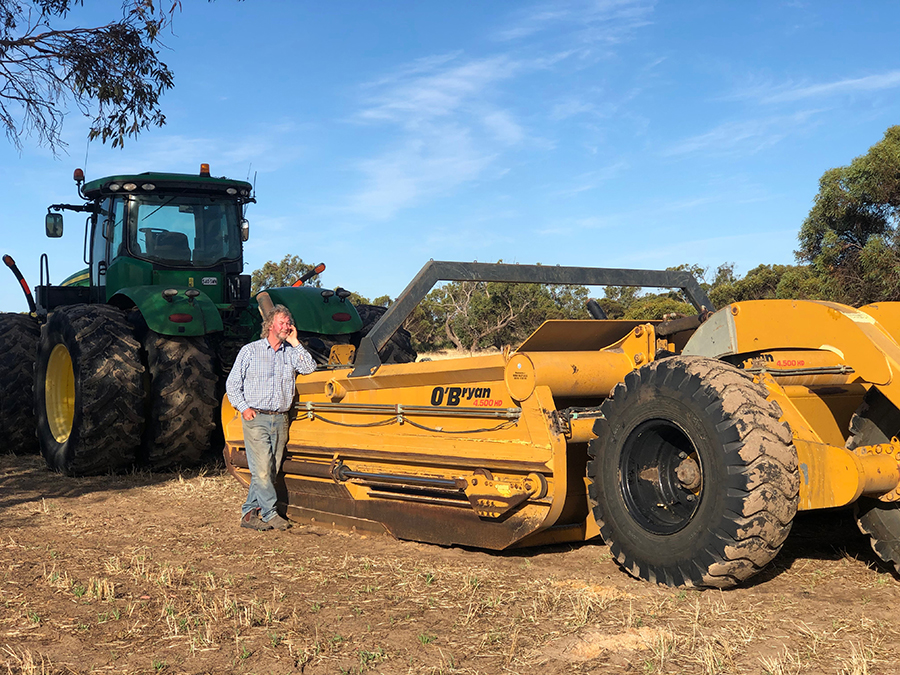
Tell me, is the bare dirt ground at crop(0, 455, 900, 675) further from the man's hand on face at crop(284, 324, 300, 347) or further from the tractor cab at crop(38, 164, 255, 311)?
the tractor cab at crop(38, 164, 255, 311)

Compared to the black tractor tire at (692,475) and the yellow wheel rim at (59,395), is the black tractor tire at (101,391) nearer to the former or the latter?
the yellow wheel rim at (59,395)

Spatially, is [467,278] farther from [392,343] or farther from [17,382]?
[17,382]

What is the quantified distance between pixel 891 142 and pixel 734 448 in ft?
61.2

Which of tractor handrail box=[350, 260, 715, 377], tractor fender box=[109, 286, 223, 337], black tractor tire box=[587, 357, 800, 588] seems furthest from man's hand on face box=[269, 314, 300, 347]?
black tractor tire box=[587, 357, 800, 588]

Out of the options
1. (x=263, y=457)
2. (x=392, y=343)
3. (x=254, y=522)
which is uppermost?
(x=392, y=343)

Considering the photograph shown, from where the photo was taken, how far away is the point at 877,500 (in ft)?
13.6

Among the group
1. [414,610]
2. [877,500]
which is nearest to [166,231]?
[414,610]

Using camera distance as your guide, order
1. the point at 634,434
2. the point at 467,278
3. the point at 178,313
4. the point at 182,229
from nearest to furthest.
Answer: the point at 634,434 → the point at 467,278 → the point at 178,313 → the point at 182,229

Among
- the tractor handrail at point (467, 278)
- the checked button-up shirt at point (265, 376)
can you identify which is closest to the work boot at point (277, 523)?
the checked button-up shirt at point (265, 376)

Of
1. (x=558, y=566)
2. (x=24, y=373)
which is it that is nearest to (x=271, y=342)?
(x=558, y=566)

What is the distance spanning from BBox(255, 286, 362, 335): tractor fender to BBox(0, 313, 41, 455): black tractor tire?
10.4 feet

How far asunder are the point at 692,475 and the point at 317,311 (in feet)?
17.0

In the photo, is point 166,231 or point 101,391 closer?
point 101,391

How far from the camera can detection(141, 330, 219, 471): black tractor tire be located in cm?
764
